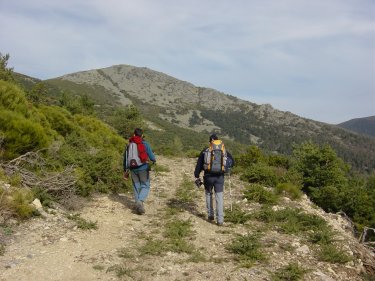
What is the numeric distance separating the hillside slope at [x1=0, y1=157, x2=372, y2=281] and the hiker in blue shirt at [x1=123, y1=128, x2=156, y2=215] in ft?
1.40

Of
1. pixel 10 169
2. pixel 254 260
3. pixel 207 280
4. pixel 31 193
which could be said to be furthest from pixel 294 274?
pixel 10 169

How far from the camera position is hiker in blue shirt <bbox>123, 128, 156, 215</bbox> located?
9406 millimetres

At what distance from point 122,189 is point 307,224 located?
5.58m

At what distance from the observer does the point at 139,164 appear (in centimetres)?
941

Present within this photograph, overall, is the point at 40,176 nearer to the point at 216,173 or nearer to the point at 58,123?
the point at 216,173

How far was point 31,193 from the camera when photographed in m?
8.26

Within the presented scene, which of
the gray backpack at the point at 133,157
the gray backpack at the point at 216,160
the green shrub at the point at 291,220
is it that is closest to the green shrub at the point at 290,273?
the green shrub at the point at 291,220

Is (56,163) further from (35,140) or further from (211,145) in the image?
(211,145)

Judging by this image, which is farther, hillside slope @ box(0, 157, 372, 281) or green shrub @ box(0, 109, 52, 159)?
green shrub @ box(0, 109, 52, 159)

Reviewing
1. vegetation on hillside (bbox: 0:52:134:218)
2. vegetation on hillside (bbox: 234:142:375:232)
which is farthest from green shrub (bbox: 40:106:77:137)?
vegetation on hillside (bbox: 234:142:375:232)

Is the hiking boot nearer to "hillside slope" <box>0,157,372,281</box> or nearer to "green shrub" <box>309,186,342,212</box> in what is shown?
"hillside slope" <box>0,157,372,281</box>

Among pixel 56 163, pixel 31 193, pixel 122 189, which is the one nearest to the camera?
pixel 31 193

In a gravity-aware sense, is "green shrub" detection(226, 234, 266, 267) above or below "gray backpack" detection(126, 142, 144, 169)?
below

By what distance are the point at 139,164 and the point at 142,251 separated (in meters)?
3.03
